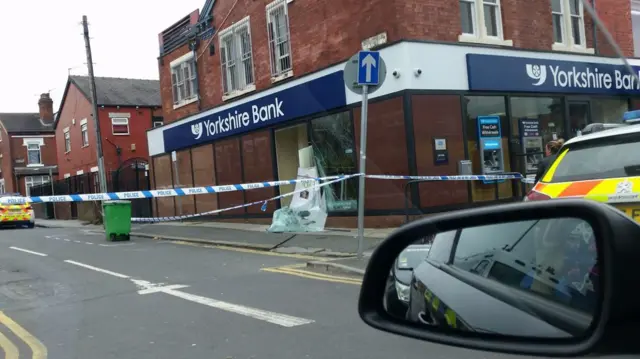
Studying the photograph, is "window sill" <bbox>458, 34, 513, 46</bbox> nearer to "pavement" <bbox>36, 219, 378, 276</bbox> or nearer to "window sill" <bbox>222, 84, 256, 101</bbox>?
"pavement" <bbox>36, 219, 378, 276</bbox>

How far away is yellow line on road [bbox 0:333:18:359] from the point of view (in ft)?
17.0

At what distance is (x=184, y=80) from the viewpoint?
2122cm

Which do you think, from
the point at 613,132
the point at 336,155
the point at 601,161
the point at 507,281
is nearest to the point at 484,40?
the point at 336,155

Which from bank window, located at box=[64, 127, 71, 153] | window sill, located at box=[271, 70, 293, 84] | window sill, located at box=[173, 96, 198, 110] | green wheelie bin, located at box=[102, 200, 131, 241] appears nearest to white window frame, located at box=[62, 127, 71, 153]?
bank window, located at box=[64, 127, 71, 153]

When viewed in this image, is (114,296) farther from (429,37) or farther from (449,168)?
(429,37)

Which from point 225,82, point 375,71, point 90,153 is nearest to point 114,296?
point 375,71

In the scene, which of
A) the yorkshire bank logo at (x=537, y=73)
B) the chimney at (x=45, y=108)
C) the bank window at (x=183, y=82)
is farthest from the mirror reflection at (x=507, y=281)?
the chimney at (x=45, y=108)

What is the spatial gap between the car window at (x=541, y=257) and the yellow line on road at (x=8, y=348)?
4703 mm

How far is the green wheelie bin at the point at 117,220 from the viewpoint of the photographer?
16.3m

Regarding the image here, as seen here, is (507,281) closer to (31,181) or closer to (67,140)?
(67,140)

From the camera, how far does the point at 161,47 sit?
22906mm

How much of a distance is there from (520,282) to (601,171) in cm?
322

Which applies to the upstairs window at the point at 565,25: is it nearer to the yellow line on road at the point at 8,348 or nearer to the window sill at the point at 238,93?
the window sill at the point at 238,93

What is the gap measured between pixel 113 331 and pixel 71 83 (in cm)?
3361
